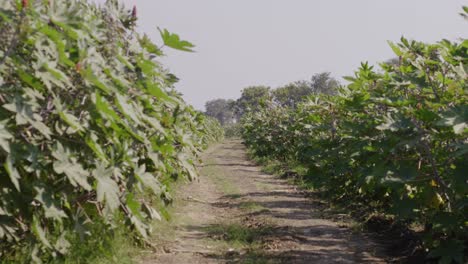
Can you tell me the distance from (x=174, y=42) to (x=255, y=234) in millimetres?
3904

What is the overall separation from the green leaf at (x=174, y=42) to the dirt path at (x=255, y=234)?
2.80m

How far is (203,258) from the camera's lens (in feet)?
19.5

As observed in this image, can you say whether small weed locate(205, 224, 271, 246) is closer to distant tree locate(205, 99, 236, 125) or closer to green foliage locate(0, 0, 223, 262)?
green foliage locate(0, 0, 223, 262)

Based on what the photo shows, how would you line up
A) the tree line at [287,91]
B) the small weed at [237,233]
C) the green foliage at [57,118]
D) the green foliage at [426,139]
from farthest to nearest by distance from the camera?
the tree line at [287,91] → the small weed at [237,233] → the green foliage at [426,139] → the green foliage at [57,118]

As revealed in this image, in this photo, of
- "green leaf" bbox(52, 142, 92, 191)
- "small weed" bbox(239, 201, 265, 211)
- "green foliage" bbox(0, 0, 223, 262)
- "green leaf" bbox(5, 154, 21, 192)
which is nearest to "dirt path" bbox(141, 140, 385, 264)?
"small weed" bbox(239, 201, 265, 211)

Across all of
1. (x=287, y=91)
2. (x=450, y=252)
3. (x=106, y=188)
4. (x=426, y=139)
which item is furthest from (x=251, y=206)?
(x=287, y=91)

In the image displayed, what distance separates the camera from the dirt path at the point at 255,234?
5922 mm

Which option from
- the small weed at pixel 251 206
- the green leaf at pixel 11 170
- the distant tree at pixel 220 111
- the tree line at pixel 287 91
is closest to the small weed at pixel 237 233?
the small weed at pixel 251 206

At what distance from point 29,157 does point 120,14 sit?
1957 millimetres

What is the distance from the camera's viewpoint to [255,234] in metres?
7.01

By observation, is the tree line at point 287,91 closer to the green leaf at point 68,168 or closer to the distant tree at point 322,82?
the distant tree at point 322,82

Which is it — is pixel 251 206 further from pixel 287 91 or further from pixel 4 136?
pixel 287 91

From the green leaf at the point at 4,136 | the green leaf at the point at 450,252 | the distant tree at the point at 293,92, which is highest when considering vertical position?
the distant tree at the point at 293,92

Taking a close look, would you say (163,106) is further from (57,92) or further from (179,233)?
(57,92)
